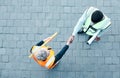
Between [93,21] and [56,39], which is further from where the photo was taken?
[56,39]

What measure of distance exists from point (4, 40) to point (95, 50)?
2.36 meters

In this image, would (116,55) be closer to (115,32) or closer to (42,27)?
(115,32)

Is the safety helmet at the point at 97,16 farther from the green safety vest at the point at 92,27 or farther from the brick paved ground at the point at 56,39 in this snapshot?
the brick paved ground at the point at 56,39

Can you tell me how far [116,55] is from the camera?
698 centimetres

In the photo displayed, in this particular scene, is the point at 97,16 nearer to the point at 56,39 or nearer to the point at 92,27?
the point at 92,27

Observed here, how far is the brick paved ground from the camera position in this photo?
693cm

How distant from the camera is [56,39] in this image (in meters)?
7.12

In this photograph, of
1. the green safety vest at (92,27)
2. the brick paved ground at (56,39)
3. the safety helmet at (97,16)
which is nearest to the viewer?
the safety helmet at (97,16)

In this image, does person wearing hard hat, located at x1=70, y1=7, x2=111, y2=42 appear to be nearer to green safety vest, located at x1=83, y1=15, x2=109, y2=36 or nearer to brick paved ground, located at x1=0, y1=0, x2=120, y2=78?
green safety vest, located at x1=83, y1=15, x2=109, y2=36

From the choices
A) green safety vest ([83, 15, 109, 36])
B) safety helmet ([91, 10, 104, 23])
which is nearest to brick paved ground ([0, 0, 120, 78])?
green safety vest ([83, 15, 109, 36])

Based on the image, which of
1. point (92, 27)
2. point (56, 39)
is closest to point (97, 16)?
point (92, 27)

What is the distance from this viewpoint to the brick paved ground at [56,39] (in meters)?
6.93

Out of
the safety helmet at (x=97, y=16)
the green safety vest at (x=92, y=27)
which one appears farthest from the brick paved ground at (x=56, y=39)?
the safety helmet at (x=97, y=16)

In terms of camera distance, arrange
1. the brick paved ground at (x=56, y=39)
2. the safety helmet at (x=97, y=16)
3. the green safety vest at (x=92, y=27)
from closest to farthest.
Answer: the safety helmet at (x=97, y=16)
the green safety vest at (x=92, y=27)
the brick paved ground at (x=56, y=39)
